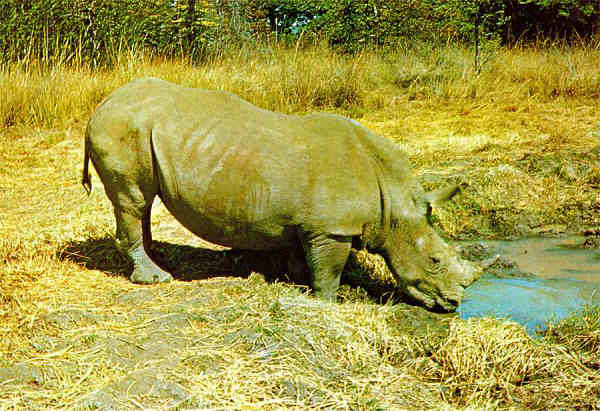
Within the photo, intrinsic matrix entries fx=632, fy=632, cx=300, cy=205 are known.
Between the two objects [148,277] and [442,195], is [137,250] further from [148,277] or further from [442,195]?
[442,195]

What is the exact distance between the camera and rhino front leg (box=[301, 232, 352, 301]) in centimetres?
437

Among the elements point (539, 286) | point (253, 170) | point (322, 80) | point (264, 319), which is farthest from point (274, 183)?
point (322, 80)

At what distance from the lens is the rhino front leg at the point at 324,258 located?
14.3 ft

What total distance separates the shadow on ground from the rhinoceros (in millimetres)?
392

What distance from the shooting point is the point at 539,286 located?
533 centimetres

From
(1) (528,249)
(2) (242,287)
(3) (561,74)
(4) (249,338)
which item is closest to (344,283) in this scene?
(2) (242,287)

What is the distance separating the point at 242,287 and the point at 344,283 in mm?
925

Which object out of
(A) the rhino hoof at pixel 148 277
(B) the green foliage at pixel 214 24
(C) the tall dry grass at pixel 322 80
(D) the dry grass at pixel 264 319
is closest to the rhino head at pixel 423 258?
(D) the dry grass at pixel 264 319

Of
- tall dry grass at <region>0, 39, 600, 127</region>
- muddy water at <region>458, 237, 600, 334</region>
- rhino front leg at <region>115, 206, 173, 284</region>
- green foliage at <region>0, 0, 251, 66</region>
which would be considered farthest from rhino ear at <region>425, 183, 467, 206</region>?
green foliage at <region>0, 0, 251, 66</region>

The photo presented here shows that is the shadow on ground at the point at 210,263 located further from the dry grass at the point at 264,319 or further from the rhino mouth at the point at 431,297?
the rhino mouth at the point at 431,297

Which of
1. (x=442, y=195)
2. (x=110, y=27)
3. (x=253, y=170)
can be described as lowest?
(x=442, y=195)

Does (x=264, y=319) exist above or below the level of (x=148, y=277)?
above

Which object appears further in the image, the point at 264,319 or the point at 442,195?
the point at 442,195

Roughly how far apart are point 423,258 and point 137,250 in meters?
2.14
